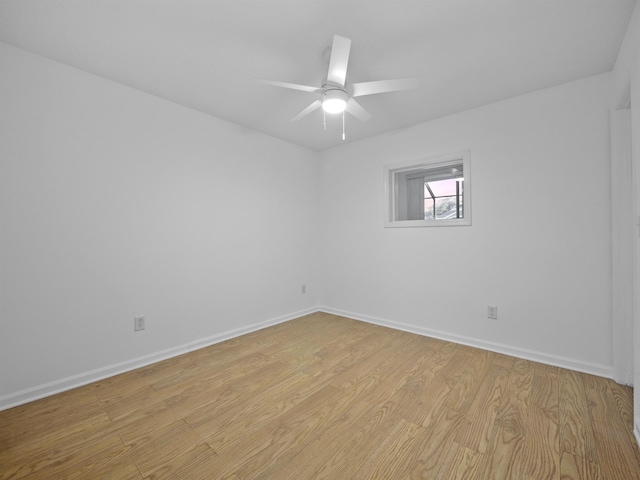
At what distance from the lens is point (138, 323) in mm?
2385

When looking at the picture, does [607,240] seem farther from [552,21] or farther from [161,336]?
[161,336]

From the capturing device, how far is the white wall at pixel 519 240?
2.20 meters

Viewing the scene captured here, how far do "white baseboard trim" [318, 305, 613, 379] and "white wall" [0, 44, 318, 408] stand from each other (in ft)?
5.39

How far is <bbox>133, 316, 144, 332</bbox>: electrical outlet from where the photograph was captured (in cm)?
236

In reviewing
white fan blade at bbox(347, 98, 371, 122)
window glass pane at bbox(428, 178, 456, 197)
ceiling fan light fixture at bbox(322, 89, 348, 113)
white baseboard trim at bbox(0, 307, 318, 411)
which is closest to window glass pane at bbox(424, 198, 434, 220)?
window glass pane at bbox(428, 178, 456, 197)

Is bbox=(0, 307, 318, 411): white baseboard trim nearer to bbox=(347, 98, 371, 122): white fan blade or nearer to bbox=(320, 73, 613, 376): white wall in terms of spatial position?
bbox=(320, 73, 613, 376): white wall

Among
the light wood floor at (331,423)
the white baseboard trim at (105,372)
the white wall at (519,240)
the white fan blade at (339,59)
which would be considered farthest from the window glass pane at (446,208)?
the white baseboard trim at (105,372)

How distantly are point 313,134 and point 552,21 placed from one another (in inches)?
92.7

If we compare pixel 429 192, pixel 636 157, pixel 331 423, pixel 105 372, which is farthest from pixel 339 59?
pixel 105 372

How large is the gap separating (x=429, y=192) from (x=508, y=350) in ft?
6.00

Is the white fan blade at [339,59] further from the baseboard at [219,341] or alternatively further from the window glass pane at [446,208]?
the baseboard at [219,341]

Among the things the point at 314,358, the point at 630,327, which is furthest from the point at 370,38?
the point at 630,327

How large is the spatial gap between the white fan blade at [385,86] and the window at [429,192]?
54.5 inches

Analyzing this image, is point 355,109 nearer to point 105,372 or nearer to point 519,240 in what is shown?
point 519,240
